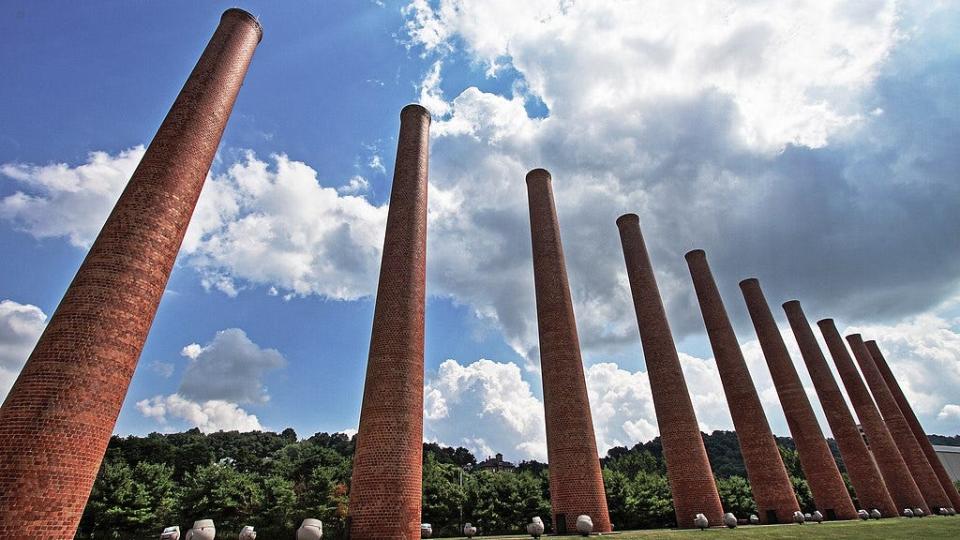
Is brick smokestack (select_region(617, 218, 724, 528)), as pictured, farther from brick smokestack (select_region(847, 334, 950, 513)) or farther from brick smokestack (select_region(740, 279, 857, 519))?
brick smokestack (select_region(847, 334, 950, 513))

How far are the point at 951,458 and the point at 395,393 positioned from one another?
8263cm

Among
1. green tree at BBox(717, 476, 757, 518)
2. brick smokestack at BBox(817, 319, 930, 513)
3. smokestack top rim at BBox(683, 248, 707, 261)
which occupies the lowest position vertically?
green tree at BBox(717, 476, 757, 518)

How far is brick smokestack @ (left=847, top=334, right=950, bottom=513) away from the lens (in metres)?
38.1

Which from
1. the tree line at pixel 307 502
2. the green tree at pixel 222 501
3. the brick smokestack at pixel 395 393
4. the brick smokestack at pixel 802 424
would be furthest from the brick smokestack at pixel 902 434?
the green tree at pixel 222 501

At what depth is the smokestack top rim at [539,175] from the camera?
90.5 ft

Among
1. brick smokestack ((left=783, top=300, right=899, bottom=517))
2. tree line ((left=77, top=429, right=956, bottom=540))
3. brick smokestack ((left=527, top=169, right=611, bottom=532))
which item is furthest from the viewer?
tree line ((left=77, top=429, right=956, bottom=540))

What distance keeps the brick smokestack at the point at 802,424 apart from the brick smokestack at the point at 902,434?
55.0 feet

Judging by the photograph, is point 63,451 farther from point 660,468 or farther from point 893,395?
point 660,468

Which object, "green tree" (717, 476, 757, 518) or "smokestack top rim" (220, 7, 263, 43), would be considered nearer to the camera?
"smokestack top rim" (220, 7, 263, 43)

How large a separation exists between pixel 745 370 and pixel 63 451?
30.1 meters

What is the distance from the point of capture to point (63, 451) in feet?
31.1

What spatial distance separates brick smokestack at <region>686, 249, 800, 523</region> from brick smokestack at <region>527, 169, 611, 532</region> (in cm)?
1125

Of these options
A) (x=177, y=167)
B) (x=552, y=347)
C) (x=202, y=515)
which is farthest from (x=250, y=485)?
(x=177, y=167)

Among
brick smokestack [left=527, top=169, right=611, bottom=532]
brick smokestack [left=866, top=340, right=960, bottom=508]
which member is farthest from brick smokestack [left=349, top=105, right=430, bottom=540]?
brick smokestack [left=866, top=340, right=960, bottom=508]
